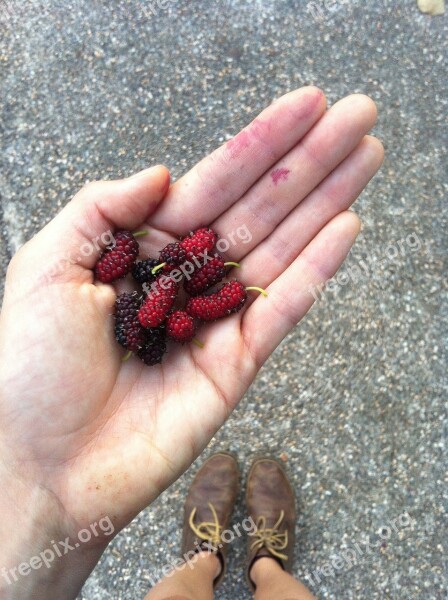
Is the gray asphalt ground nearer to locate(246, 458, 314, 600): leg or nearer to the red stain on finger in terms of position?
locate(246, 458, 314, 600): leg

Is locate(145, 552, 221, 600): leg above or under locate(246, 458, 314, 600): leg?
above

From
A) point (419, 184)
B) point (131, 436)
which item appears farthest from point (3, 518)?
point (419, 184)

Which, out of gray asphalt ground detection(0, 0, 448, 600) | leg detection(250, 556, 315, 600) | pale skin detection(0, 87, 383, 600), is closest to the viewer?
pale skin detection(0, 87, 383, 600)

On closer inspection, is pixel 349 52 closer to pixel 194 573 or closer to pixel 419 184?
pixel 419 184

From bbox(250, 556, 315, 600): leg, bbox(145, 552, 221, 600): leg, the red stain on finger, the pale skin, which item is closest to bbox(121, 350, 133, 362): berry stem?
the pale skin

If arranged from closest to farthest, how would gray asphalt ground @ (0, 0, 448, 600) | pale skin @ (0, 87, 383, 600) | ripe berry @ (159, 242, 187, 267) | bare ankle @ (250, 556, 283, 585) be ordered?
pale skin @ (0, 87, 383, 600) < ripe berry @ (159, 242, 187, 267) < bare ankle @ (250, 556, 283, 585) < gray asphalt ground @ (0, 0, 448, 600)

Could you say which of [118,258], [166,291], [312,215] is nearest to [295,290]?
[312,215]

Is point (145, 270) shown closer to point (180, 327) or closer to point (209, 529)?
point (180, 327)
